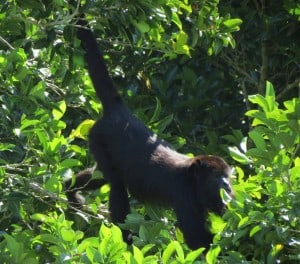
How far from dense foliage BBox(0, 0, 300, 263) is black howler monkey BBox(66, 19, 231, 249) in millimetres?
129

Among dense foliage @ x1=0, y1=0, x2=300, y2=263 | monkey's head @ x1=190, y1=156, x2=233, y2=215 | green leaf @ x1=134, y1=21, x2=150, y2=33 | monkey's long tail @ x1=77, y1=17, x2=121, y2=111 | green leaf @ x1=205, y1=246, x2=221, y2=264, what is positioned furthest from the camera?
monkey's head @ x1=190, y1=156, x2=233, y2=215

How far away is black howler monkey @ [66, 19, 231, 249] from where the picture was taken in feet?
21.1

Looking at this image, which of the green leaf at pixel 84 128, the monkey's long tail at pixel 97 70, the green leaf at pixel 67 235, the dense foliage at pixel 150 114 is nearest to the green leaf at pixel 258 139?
the dense foliage at pixel 150 114

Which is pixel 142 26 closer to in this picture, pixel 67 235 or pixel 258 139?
pixel 258 139

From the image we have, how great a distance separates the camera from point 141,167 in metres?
6.54

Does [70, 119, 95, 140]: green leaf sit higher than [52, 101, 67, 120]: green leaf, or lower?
lower

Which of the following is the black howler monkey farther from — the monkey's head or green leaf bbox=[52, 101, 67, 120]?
green leaf bbox=[52, 101, 67, 120]

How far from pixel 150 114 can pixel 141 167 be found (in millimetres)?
960

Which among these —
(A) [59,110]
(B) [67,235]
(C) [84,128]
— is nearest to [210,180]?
(C) [84,128]

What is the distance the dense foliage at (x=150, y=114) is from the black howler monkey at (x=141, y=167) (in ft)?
0.42

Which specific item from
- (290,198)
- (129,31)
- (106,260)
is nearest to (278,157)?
(290,198)

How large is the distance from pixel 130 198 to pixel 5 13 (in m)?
1.99

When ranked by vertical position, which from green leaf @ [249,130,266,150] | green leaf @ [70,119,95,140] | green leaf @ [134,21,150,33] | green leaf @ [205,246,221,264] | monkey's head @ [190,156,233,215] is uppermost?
green leaf @ [134,21,150,33]

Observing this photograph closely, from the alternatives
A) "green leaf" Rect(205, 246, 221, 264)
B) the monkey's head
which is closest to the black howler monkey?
the monkey's head
